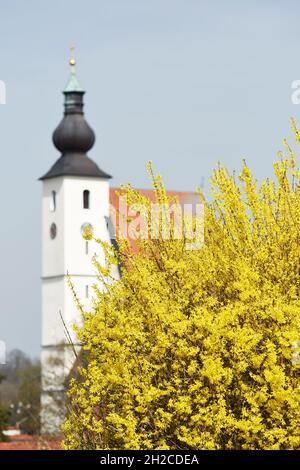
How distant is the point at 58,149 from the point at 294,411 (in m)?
79.0

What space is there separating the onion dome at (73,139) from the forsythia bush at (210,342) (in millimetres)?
74910

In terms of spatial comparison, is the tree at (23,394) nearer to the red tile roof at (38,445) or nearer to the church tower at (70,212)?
the red tile roof at (38,445)

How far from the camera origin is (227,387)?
12.6 m

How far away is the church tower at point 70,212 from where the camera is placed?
89500mm

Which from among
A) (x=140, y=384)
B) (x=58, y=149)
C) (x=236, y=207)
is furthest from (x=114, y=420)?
(x=58, y=149)

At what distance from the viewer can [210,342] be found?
12445 mm

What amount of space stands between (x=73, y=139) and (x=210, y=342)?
7722 cm

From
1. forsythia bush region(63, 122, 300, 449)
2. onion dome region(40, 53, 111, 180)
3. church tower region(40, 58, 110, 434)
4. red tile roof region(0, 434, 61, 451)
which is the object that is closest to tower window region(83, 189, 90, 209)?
church tower region(40, 58, 110, 434)

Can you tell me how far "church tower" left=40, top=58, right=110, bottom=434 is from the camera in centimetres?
8950

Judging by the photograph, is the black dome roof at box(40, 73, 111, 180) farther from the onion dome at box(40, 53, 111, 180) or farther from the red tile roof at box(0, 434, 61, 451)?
the red tile roof at box(0, 434, 61, 451)

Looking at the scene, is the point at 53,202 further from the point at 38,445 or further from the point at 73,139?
the point at 38,445

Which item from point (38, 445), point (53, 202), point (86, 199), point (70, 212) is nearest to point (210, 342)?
point (38, 445)
